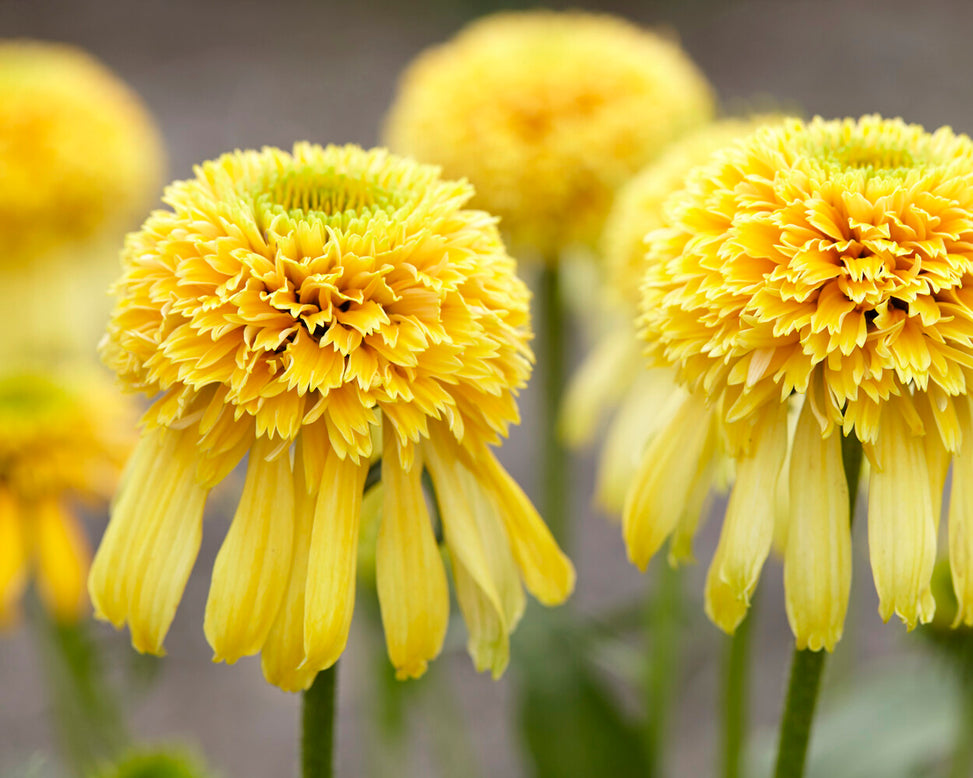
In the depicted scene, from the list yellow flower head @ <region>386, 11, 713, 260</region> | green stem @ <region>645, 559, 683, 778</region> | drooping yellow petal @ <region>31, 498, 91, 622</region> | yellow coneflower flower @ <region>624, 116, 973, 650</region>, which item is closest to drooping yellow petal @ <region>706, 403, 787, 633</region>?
yellow coneflower flower @ <region>624, 116, 973, 650</region>

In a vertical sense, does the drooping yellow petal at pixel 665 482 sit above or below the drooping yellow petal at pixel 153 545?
above

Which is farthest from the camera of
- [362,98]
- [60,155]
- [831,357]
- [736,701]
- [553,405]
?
[362,98]

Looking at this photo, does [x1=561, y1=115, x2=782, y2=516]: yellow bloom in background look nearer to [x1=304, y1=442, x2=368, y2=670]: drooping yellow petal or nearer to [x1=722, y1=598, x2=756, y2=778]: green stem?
[x1=722, y1=598, x2=756, y2=778]: green stem

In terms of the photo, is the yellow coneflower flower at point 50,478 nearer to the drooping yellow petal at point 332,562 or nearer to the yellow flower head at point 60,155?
the yellow flower head at point 60,155

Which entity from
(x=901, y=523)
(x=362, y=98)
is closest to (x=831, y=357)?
(x=901, y=523)

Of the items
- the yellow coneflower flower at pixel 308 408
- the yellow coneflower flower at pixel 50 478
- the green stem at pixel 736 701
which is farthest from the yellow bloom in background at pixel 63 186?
the green stem at pixel 736 701

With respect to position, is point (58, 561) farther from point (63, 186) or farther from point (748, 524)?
point (748, 524)
